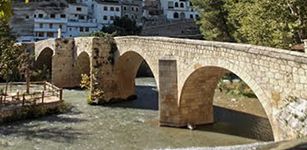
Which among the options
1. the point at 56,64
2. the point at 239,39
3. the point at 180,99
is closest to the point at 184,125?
the point at 180,99

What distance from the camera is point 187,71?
17641mm

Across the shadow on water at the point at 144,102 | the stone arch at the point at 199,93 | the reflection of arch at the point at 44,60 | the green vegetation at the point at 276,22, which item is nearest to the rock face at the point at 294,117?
the stone arch at the point at 199,93

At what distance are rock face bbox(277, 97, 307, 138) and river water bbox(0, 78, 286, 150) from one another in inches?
182

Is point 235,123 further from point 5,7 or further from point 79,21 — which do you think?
point 79,21

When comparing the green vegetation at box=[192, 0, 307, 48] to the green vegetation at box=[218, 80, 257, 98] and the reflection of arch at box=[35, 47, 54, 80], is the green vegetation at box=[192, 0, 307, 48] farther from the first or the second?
the reflection of arch at box=[35, 47, 54, 80]

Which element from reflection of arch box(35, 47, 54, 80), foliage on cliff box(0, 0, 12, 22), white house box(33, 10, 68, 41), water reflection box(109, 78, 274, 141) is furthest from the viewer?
white house box(33, 10, 68, 41)

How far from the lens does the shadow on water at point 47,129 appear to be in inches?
682

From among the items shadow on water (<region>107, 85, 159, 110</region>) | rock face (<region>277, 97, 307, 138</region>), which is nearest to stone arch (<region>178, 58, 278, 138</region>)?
rock face (<region>277, 97, 307, 138</region>)

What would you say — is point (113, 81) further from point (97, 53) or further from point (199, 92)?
point (199, 92)

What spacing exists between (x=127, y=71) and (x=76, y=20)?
4177 centimetres

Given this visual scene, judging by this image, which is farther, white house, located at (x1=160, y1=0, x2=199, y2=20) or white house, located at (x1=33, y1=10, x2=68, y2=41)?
white house, located at (x1=160, y1=0, x2=199, y2=20)

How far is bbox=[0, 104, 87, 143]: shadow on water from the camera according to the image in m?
17.3

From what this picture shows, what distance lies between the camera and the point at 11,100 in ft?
75.8

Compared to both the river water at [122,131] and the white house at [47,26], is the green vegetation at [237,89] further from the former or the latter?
the white house at [47,26]
